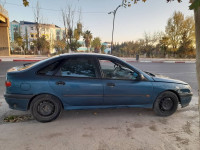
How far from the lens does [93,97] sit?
2.91 meters

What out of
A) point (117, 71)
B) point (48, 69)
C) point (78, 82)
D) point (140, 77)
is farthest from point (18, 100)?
point (140, 77)

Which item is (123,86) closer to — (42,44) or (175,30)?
(42,44)

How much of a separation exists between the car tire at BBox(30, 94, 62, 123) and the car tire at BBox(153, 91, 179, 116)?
233cm

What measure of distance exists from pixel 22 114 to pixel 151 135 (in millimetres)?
3016

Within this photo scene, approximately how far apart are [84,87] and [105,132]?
39.7 inches

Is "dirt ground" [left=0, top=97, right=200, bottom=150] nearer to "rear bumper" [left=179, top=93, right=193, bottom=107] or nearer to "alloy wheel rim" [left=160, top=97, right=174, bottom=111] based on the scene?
"alloy wheel rim" [left=160, top=97, right=174, bottom=111]

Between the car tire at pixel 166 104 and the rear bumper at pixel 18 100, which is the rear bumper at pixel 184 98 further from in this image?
the rear bumper at pixel 18 100

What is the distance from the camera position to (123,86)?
2.95m

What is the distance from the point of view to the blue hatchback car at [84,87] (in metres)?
2.71

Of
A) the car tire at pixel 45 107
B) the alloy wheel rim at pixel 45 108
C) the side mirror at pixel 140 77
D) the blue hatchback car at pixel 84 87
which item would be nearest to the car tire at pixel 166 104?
the blue hatchback car at pixel 84 87

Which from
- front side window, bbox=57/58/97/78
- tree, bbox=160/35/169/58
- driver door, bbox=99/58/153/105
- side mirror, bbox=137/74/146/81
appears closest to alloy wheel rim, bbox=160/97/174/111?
driver door, bbox=99/58/153/105

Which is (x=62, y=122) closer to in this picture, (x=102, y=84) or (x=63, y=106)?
(x=63, y=106)

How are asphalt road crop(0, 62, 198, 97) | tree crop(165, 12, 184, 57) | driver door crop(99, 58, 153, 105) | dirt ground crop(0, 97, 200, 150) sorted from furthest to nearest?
tree crop(165, 12, 184, 57)
asphalt road crop(0, 62, 198, 97)
driver door crop(99, 58, 153, 105)
dirt ground crop(0, 97, 200, 150)

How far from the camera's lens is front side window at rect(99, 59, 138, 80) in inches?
118
